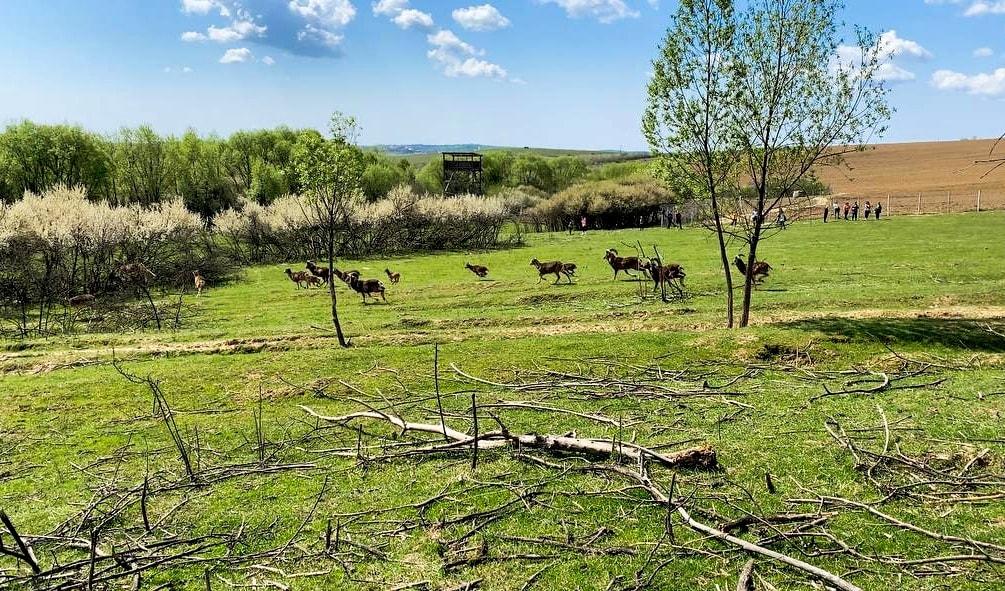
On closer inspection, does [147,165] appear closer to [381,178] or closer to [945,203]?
[381,178]

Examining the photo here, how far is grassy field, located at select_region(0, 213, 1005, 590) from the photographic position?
548 centimetres

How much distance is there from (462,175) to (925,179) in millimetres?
66740

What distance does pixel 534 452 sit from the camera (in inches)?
299

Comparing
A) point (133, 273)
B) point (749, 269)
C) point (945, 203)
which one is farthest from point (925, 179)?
point (133, 273)

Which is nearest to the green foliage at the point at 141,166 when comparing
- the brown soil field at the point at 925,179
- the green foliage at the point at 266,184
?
the green foliage at the point at 266,184

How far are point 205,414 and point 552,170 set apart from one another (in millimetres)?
100583

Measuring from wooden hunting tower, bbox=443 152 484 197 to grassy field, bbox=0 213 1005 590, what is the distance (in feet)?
201

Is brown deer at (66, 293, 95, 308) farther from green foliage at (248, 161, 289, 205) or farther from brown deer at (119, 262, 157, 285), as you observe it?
green foliage at (248, 161, 289, 205)

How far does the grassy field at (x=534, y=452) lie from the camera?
5484 millimetres

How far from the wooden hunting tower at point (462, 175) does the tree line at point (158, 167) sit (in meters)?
5.30

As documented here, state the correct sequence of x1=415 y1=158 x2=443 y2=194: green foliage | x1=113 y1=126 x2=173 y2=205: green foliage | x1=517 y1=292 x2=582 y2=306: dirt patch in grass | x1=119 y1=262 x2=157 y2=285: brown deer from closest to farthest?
x1=517 y1=292 x2=582 y2=306: dirt patch in grass < x1=119 y1=262 x2=157 y2=285: brown deer < x1=113 y1=126 x2=173 y2=205: green foliage < x1=415 y1=158 x2=443 y2=194: green foliage

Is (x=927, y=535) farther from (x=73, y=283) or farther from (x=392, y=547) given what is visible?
(x=73, y=283)

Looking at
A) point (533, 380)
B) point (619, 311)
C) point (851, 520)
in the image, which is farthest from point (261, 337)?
point (851, 520)

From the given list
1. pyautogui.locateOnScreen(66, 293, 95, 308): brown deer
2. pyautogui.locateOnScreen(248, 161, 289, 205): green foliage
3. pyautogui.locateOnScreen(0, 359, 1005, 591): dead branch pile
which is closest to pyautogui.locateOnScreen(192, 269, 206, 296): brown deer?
pyautogui.locateOnScreen(66, 293, 95, 308): brown deer
